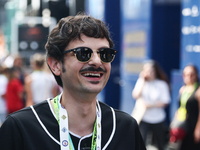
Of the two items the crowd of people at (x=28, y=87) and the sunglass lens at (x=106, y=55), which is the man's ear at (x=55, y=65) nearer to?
the sunglass lens at (x=106, y=55)

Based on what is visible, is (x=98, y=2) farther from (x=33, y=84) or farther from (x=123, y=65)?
(x=33, y=84)

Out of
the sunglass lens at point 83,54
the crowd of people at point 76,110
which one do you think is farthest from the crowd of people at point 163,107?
the sunglass lens at point 83,54

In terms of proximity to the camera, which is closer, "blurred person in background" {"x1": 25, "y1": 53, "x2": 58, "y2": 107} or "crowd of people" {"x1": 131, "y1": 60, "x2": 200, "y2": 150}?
"crowd of people" {"x1": 131, "y1": 60, "x2": 200, "y2": 150}

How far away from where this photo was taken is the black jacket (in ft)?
5.77

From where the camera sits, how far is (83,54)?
1.85 meters

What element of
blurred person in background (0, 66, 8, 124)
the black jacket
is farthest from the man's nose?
blurred person in background (0, 66, 8, 124)

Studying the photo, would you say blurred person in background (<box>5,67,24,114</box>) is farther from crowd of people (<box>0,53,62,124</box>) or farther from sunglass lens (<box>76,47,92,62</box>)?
sunglass lens (<box>76,47,92,62</box>)

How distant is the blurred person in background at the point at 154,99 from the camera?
5.79m

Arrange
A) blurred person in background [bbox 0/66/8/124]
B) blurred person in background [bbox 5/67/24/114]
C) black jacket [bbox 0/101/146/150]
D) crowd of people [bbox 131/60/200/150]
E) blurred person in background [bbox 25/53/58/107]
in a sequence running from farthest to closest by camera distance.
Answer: blurred person in background [bbox 0/66/8/124], blurred person in background [bbox 5/67/24/114], blurred person in background [bbox 25/53/58/107], crowd of people [bbox 131/60/200/150], black jacket [bbox 0/101/146/150]

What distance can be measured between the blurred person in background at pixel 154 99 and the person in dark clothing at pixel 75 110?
3.83 meters

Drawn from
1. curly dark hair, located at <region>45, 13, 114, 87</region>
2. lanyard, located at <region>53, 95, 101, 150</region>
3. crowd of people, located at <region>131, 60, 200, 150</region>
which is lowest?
crowd of people, located at <region>131, 60, 200, 150</region>

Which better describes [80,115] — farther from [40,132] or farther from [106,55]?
[106,55]

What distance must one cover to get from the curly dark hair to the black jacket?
0.33m

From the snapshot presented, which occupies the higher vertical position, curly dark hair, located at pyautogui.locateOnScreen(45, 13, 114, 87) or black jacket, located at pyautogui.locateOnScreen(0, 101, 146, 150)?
curly dark hair, located at pyautogui.locateOnScreen(45, 13, 114, 87)
